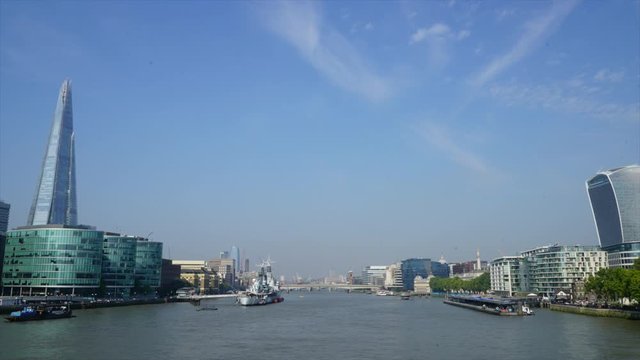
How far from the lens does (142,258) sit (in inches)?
6880

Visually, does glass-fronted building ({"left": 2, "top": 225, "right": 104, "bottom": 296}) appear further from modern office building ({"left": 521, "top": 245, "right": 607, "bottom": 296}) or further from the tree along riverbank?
modern office building ({"left": 521, "top": 245, "right": 607, "bottom": 296})

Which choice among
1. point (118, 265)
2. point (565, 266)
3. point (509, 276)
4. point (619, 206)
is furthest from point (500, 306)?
point (118, 265)

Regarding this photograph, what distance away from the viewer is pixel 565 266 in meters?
161

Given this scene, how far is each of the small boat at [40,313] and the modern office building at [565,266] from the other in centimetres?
12800

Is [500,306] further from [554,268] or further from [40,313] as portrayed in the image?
[40,313]

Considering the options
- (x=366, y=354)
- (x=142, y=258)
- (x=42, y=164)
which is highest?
(x=42, y=164)

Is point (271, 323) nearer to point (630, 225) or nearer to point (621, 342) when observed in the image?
point (621, 342)

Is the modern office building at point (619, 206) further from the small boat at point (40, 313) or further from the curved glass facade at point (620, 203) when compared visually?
the small boat at point (40, 313)

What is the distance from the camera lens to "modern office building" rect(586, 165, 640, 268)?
16375 cm

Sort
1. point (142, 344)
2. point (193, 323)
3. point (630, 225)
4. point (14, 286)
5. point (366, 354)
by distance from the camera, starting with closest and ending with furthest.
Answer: point (366, 354)
point (142, 344)
point (193, 323)
point (14, 286)
point (630, 225)

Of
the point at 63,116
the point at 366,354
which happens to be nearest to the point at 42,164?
the point at 63,116

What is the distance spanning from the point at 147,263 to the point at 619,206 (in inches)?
5756

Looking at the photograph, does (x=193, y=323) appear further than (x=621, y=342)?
Yes

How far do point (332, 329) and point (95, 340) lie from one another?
31905 mm
